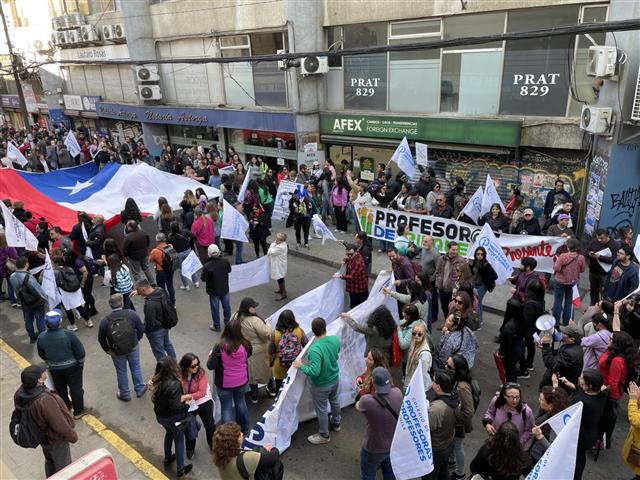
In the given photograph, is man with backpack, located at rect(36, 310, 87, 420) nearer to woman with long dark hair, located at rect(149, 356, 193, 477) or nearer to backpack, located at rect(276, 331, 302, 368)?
woman with long dark hair, located at rect(149, 356, 193, 477)

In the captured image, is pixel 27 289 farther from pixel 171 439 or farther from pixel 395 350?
pixel 395 350

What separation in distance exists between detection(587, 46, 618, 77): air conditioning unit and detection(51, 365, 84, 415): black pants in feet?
32.9

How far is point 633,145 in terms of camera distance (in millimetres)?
10102

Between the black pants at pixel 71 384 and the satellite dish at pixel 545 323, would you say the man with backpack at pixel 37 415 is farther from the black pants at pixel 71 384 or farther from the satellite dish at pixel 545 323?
the satellite dish at pixel 545 323

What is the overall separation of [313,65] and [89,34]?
14.2 meters

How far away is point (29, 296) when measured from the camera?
7957mm

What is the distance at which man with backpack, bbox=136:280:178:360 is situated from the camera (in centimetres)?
655

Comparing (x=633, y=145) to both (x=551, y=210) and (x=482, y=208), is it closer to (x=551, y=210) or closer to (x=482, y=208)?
(x=551, y=210)

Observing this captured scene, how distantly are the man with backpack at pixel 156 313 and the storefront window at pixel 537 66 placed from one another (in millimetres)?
9669

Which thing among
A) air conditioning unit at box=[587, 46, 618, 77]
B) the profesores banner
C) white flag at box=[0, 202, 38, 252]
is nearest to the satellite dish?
the profesores banner

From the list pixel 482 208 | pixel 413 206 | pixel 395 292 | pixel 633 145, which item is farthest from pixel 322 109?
pixel 395 292

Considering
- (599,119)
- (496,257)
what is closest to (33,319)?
(496,257)

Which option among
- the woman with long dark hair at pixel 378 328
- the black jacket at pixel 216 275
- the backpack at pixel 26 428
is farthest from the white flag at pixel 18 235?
the woman with long dark hair at pixel 378 328

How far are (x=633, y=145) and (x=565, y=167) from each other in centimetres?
176
